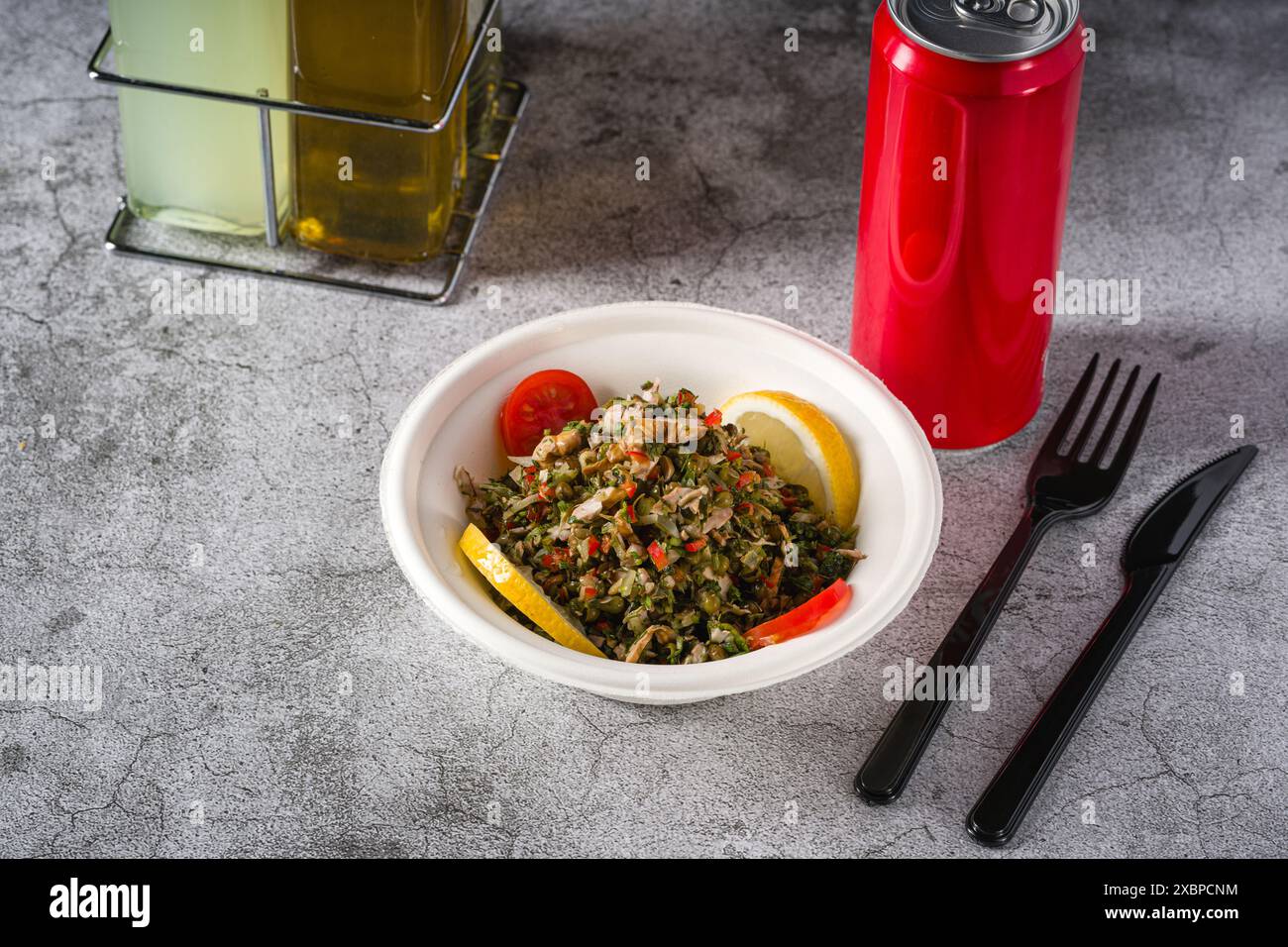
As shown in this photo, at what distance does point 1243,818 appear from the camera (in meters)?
0.94

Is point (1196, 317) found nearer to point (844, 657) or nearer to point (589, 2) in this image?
point (844, 657)

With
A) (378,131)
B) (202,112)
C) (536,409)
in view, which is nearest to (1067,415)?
(536,409)

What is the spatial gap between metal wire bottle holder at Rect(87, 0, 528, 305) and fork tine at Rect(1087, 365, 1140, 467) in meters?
0.54

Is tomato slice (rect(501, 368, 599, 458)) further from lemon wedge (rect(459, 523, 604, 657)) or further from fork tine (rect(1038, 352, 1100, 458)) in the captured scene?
fork tine (rect(1038, 352, 1100, 458))

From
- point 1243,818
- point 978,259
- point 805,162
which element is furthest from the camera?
point 805,162

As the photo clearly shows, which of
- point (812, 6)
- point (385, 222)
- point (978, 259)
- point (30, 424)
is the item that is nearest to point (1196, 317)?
point (978, 259)

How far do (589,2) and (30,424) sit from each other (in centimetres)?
75

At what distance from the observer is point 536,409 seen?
104 cm

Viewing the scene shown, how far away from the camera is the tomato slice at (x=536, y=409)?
40.8 inches

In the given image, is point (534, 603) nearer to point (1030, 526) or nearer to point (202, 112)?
point (1030, 526)

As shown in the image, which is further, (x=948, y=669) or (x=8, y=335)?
(x=8, y=335)

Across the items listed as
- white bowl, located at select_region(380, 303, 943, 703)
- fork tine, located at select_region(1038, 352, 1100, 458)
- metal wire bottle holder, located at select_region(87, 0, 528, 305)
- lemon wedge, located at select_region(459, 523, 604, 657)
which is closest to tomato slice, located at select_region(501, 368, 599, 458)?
white bowl, located at select_region(380, 303, 943, 703)

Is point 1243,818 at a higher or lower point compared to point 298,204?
lower

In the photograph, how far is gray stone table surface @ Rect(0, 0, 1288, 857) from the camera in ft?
3.09
